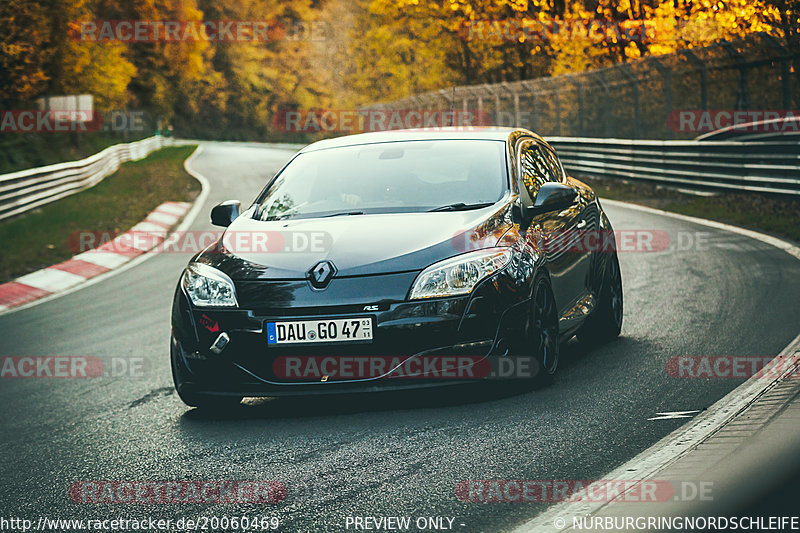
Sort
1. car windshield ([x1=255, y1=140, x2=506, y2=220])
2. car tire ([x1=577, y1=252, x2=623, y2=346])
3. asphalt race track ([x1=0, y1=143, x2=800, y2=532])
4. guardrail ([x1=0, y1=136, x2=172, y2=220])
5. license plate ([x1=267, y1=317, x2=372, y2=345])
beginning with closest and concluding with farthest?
asphalt race track ([x1=0, y1=143, x2=800, y2=532]), license plate ([x1=267, y1=317, x2=372, y2=345]), car windshield ([x1=255, y1=140, x2=506, y2=220]), car tire ([x1=577, y1=252, x2=623, y2=346]), guardrail ([x1=0, y1=136, x2=172, y2=220])

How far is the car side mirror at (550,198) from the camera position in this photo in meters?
6.26

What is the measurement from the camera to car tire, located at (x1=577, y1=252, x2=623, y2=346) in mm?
7277

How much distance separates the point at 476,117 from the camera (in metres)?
39.9

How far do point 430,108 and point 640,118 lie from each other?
864 inches

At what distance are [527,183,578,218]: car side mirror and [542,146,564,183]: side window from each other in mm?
1238

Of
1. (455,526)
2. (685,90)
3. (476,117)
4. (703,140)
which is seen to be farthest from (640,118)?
(455,526)

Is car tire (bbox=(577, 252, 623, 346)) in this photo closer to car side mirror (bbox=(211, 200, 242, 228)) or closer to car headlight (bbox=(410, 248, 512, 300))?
car headlight (bbox=(410, 248, 512, 300))

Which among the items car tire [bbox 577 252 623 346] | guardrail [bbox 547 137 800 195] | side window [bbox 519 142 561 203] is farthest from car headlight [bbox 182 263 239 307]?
guardrail [bbox 547 137 800 195]

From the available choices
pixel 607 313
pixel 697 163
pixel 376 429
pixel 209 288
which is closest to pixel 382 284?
pixel 376 429

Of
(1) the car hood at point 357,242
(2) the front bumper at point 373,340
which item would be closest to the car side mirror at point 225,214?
(1) the car hood at point 357,242

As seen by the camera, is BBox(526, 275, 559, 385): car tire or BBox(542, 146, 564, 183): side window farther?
BBox(542, 146, 564, 183): side window

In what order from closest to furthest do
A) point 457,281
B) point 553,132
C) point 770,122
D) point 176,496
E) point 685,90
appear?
point 176,496 → point 457,281 → point 770,122 → point 685,90 → point 553,132

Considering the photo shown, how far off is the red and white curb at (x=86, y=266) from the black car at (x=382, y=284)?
6.92m

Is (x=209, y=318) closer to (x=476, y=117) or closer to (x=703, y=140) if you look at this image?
(x=703, y=140)
